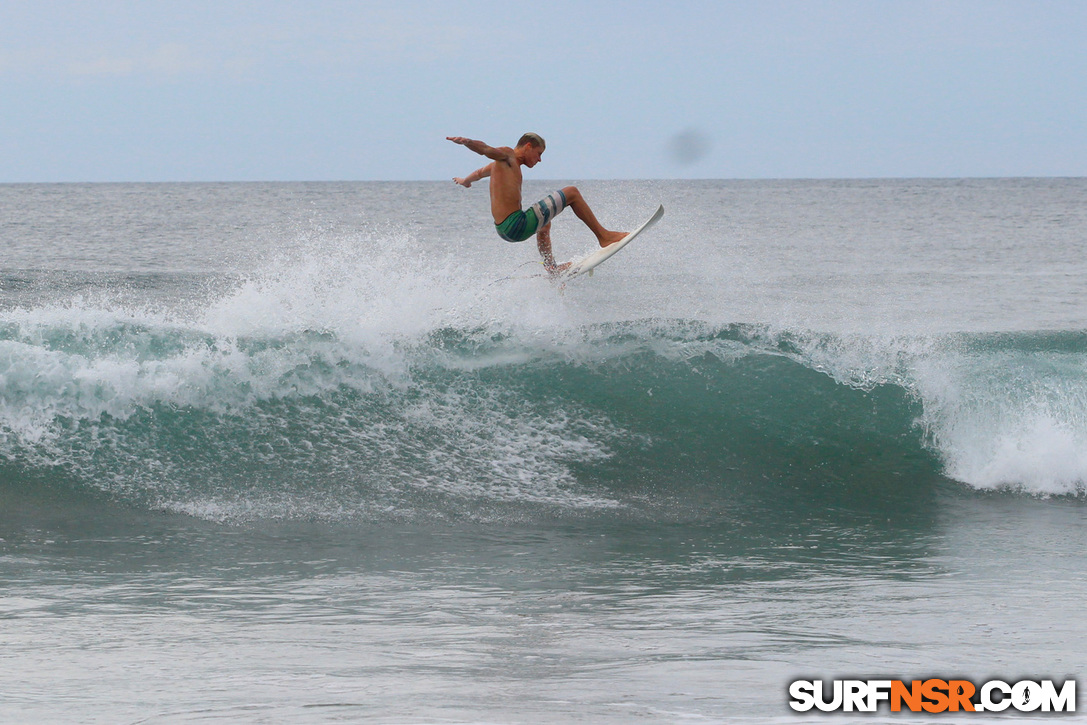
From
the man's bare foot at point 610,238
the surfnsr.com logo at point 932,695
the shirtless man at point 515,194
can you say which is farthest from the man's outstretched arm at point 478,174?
the surfnsr.com logo at point 932,695

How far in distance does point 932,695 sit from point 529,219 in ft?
17.9

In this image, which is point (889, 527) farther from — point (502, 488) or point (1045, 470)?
point (502, 488)

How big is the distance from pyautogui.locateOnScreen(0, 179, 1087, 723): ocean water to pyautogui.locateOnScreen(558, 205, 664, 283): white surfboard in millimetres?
574

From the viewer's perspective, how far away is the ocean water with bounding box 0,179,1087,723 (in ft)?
14.1

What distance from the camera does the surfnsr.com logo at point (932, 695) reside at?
3.85 meters

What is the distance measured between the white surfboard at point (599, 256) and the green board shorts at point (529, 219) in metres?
0.77

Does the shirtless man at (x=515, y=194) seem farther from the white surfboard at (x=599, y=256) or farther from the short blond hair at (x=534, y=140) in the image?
the white surfboard at (x=599, y=256)

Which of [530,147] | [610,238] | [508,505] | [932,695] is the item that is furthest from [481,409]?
[932,695]

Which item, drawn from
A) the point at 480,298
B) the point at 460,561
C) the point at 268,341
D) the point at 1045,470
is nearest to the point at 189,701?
the point at 460,561

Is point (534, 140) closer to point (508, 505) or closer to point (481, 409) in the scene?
point (481, 409)

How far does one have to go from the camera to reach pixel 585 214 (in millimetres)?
9000

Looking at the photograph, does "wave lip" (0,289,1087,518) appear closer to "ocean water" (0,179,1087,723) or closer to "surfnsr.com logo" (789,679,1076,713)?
"ocean water" (0,179,1087,723)

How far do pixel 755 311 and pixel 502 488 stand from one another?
876cm

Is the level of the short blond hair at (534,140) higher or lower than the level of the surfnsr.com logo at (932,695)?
higher
